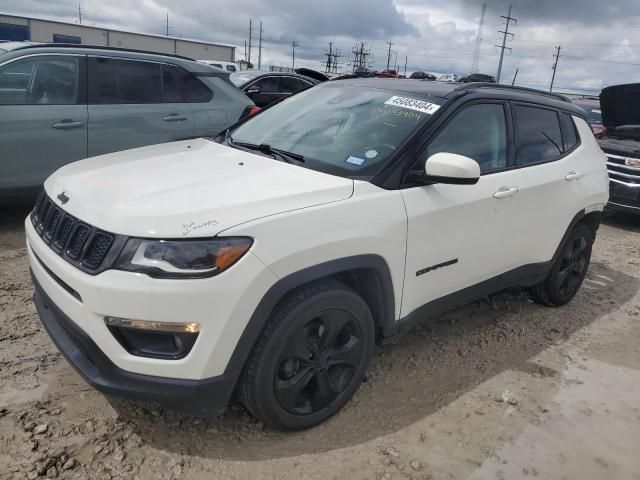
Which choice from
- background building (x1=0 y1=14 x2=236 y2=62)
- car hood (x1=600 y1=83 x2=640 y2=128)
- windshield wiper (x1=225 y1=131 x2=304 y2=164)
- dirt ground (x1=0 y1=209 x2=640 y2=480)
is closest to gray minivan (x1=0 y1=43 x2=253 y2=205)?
dirt ground (x1=0 y1=209 x2=640 y2=480)

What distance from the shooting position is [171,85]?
570 cm

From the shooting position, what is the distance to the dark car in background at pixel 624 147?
743 centimetres

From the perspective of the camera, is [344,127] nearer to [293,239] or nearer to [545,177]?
[293,239]

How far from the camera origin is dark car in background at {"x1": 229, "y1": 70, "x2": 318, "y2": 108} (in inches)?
385

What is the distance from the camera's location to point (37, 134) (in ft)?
15.8

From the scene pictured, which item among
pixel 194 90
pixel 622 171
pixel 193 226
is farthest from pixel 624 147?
pixel 193 226

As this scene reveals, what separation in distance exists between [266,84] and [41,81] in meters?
5.78

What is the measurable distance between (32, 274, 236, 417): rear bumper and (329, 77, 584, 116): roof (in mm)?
2038

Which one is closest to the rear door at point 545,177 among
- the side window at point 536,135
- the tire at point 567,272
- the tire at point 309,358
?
the side window at point 536,135

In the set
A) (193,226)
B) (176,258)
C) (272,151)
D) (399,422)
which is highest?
(272,151)

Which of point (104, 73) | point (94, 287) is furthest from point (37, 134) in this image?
point (94, 287)

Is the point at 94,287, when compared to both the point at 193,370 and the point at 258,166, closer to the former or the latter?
the point at 193,370

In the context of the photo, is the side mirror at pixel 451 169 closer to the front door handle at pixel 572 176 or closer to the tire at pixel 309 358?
the tire at pixel 309 358

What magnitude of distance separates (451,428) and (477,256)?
101cm
